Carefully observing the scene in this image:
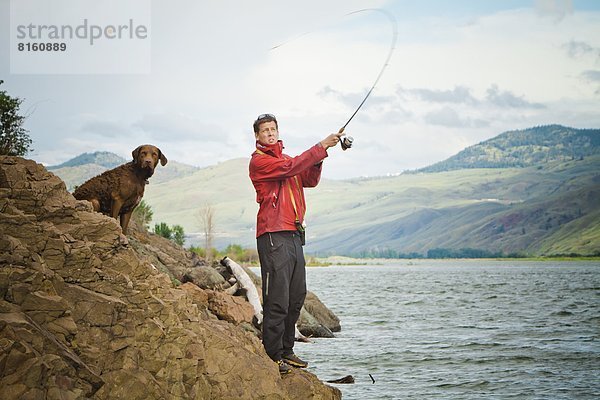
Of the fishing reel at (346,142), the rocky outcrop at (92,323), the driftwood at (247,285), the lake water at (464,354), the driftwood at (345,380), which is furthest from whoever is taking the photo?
the driftwood at (247,285)

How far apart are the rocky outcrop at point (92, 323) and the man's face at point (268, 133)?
6.18 feet

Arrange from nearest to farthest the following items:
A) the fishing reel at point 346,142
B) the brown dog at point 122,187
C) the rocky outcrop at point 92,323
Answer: the rocky outcrop at point 92,323 → the fishing reel at point 346,142 → the brown dog at point 122,187

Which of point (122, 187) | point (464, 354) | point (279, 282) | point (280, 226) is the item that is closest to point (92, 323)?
point (279, 282)

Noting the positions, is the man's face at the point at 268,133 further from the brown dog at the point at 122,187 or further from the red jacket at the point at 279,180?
the brown dog at the point at 122,187

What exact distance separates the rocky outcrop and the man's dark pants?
296 mm

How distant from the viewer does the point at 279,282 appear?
24.6ft

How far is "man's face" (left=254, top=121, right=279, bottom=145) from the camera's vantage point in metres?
7.86

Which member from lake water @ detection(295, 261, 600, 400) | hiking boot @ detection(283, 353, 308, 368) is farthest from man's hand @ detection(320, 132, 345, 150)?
lake water @ detection(295, 261, 600, 400)

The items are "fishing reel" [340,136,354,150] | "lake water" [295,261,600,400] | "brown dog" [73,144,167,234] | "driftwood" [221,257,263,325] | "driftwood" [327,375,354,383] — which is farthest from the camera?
"driftwood" [221,257,263,325]

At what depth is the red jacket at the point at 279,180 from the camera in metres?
7.48

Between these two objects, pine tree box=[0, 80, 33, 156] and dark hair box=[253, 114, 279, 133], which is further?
pine tree box=[0, 80, 33, 156]

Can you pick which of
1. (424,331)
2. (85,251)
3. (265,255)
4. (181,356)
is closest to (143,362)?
(181,356)

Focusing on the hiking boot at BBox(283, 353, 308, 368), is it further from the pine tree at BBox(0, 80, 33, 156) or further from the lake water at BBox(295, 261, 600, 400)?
the pine tree at BBox(0, 80, 33, 156)


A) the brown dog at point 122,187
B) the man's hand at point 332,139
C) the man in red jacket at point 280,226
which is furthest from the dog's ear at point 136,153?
the man's hand at point 332,139
